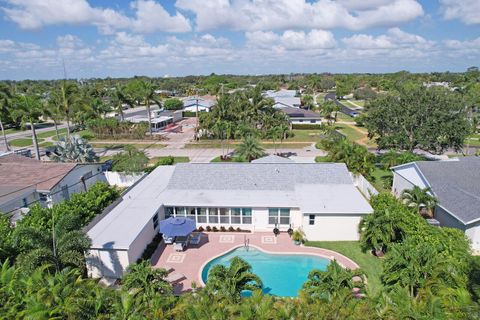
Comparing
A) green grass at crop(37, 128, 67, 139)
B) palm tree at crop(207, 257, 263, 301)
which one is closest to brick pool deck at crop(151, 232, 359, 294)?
palm tree at crop(207, 257, 263, 301)

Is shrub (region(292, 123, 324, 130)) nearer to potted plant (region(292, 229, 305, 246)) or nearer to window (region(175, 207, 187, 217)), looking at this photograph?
window (region(175, 207, 187, 217))

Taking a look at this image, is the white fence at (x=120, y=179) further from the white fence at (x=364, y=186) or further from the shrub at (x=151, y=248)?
the white fence at (x=364, y=186)

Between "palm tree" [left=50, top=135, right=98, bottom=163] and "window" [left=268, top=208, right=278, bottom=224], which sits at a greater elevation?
"palm tree" [left=50, top=135, right=98, bottom=163]

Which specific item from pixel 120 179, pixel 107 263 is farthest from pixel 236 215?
pixel 120 179

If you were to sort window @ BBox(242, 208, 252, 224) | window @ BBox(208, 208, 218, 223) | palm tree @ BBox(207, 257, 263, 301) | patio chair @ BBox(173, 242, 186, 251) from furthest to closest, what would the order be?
1. window @ BBox(208, 208, 218, 223)
2. window @ BBox(242, 208, 252, 224)
3. patio chair @ BBox(173, 242, 186, 251)
4. palm tree @ BBox(207, 257, 263, 301)

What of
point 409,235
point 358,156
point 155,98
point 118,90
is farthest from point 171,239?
point 118,90

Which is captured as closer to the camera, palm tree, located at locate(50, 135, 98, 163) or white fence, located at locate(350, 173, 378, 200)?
white fence, located at locate(350, 173, 378, 200)

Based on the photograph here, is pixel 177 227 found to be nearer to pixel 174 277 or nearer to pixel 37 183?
pixel 174 277

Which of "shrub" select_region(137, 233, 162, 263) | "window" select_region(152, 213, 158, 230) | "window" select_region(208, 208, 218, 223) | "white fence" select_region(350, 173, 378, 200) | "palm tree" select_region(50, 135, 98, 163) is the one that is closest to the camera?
"shrub" select_region(137, 233, 162, 263)
